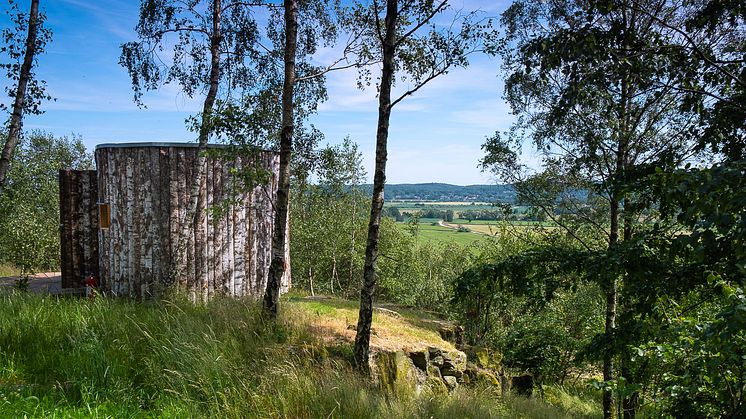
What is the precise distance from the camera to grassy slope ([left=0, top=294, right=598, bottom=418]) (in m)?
4.73

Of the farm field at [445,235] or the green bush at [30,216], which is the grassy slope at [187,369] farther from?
the farm field at [445,235]

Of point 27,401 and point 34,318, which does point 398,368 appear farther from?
point 34,318

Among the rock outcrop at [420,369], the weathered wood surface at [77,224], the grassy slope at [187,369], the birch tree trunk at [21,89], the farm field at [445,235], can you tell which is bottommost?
the farm field at [445,235]

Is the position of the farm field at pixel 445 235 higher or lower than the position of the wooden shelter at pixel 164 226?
lower

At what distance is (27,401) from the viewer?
4.64 m

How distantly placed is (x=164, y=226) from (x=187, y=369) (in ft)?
14.0

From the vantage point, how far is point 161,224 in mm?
8797

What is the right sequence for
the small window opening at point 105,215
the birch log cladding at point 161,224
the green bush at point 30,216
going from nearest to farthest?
the birch log cladding at point 161,224 < the small window opening at point 105,215 < the green bush at point 30,216

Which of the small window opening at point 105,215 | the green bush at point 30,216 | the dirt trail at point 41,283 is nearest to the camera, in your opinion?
the small window opening at point 105,215

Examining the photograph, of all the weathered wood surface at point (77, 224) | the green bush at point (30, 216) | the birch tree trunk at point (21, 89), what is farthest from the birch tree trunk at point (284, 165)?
the green bush at point (30, 216)

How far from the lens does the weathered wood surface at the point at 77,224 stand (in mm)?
9992

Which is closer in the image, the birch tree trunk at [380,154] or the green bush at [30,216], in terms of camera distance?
the birch tree trunk at [380,154]

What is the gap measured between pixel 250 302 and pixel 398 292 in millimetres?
26181

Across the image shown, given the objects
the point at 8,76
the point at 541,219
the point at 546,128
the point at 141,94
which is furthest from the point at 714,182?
the point at 8,76
